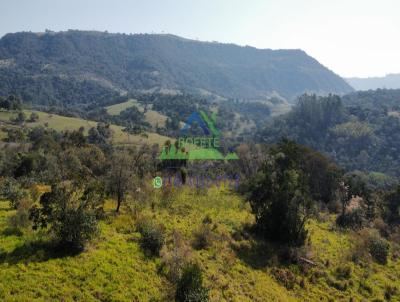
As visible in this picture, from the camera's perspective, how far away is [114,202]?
2841 centimetres

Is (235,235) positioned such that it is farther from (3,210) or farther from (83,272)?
(3,210)

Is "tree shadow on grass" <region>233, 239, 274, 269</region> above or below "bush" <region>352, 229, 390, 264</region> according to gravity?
above

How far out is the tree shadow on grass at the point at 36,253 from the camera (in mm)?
16906

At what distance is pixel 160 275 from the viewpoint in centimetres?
1909

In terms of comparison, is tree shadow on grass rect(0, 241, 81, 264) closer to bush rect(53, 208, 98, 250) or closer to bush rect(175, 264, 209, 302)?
bush rect(53, 208, 98, 250)

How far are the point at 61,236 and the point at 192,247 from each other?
8900mm

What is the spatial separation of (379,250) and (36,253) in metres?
29.4

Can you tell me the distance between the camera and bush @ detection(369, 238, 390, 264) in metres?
31.6

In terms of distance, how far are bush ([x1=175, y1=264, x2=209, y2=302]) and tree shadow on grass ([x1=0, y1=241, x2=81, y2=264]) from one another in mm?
6113

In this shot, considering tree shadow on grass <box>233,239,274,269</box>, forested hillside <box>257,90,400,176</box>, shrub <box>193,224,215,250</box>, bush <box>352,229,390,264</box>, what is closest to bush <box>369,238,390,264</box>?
bush <box>352,229,390,264</box>

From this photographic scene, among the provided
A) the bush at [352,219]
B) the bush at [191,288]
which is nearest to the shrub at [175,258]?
the bush at [191,288]

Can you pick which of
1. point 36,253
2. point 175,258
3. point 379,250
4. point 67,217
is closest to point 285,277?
point 175,258

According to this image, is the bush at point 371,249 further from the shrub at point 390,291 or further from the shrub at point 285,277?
the shrub at point 285,277

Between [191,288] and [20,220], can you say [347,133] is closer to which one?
[191,288]
